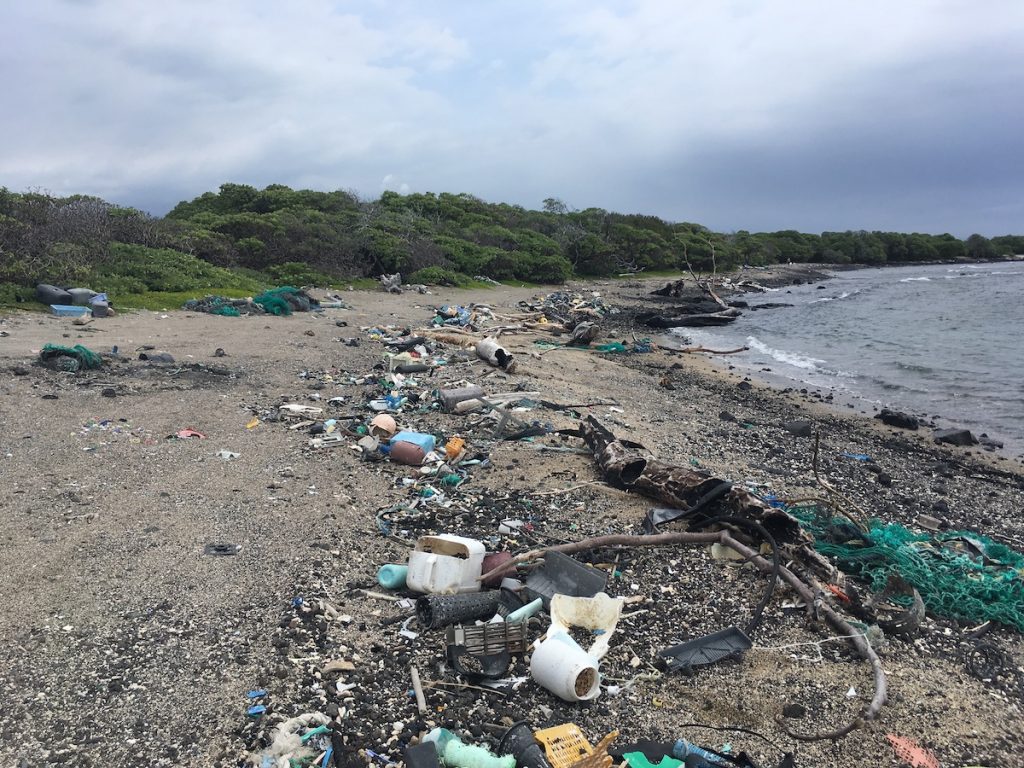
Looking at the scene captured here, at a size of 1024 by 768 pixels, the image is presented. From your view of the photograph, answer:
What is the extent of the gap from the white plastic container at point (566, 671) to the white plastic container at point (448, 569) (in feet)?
2.88

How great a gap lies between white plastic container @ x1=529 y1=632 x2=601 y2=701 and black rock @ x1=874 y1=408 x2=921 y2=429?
9169 mm

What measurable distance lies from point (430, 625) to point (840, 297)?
3759 cm

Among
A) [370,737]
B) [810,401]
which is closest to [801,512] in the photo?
[370,737]

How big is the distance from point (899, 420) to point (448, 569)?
921 centimetres

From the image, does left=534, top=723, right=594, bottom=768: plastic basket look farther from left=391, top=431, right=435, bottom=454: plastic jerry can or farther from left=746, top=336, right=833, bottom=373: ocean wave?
left=746, top=336, right=833, bottom=373: ocean wave

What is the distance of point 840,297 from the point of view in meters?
35.9

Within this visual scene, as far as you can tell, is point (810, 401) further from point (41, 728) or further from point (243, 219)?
point (243, 219)

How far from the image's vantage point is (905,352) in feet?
58.7

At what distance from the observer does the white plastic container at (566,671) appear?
3123mm

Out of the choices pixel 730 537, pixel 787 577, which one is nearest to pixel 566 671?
pixel 787 577

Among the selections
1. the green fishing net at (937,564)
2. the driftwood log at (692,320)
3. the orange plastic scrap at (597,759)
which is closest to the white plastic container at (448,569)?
the orange plastic scrap at (597,759)

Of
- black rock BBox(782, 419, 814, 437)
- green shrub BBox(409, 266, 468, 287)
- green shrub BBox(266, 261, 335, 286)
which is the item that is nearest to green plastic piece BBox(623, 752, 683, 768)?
black rock BBox(782, 419, 814, 437)

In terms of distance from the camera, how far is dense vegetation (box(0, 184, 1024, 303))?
16.3 metres

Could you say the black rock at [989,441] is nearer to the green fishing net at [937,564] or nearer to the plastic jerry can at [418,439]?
the green fishing net at [937,564]
